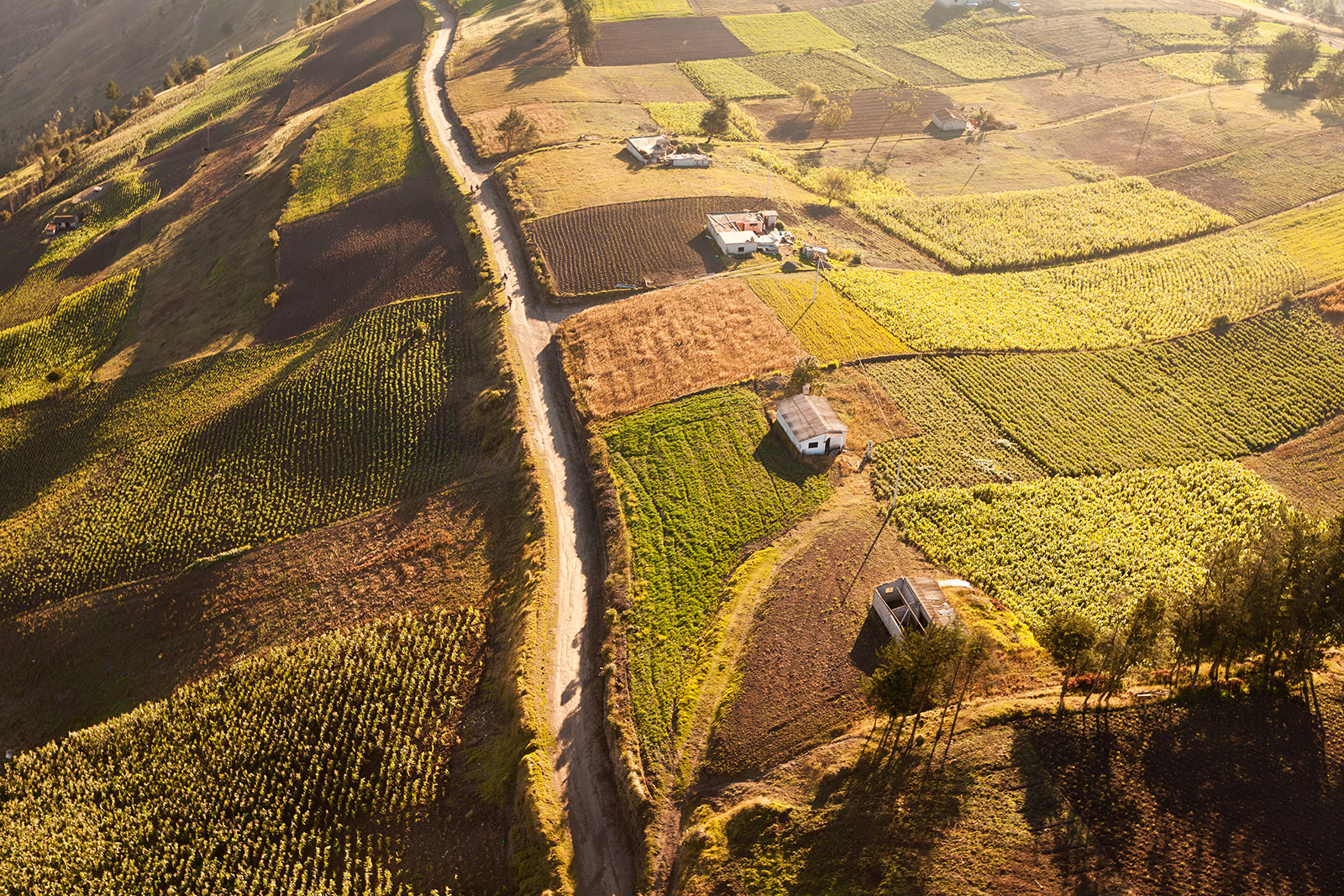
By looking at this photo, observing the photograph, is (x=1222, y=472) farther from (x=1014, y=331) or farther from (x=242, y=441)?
(x=242, y=441)

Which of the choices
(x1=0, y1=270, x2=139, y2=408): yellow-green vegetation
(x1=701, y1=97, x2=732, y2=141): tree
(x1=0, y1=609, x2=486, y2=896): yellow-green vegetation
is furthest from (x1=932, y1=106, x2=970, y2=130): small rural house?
→ (x1=0, y1=270, x2=139, y2=408): yellow-green vegetation

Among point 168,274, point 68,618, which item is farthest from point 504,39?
point 68,618

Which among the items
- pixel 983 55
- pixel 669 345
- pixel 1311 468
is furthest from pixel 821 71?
pixel 1311 468

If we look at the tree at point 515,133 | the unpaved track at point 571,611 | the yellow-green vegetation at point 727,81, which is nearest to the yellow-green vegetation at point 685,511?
the unpaved track at point 571,611

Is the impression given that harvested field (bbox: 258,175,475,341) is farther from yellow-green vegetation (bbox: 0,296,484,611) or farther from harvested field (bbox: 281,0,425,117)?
harvested field (bbox: 281,0,425,117)

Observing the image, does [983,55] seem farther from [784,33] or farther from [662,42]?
[662,42]
